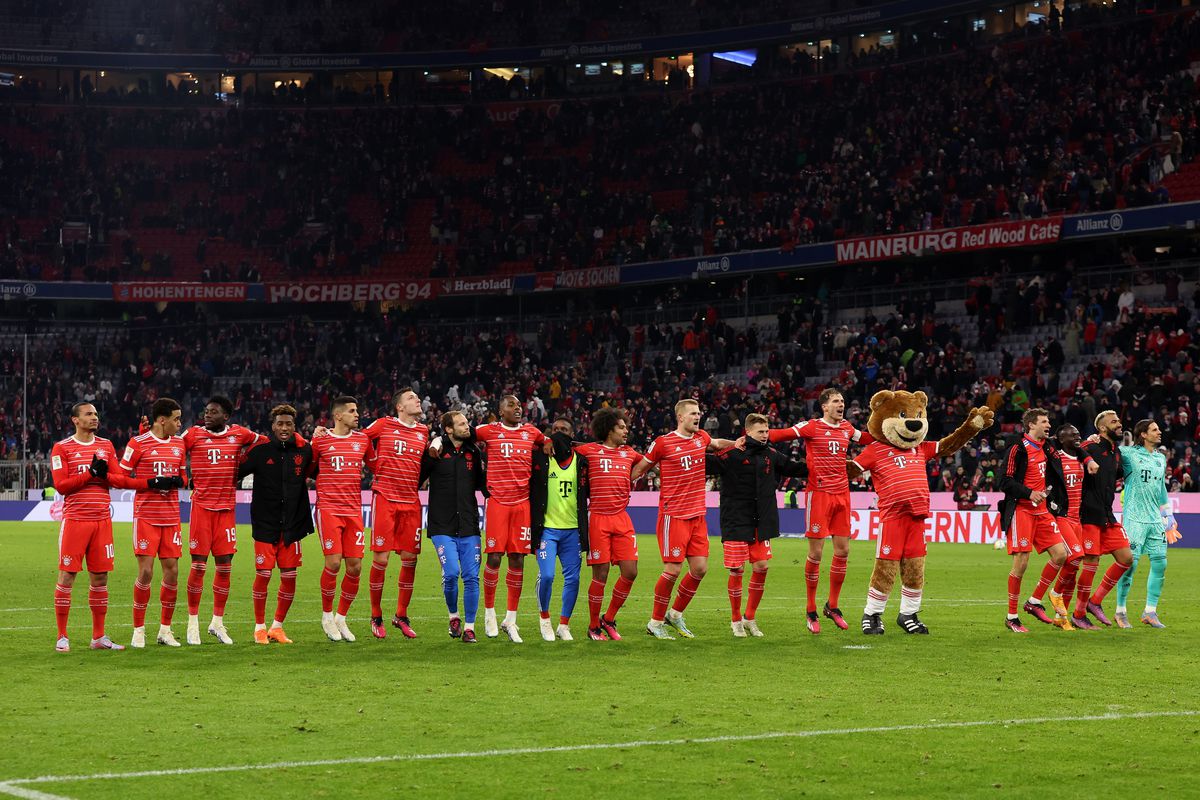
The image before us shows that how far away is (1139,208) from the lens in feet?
134

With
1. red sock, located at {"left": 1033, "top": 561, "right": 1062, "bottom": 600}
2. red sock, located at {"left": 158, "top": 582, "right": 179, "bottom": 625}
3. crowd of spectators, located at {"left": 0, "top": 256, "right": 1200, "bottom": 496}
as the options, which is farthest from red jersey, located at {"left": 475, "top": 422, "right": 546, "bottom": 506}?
crowd of spectators, located at {"left": 0, "top": 256, "right": 1200, "bottom": 496}

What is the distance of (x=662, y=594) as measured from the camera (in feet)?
52.7

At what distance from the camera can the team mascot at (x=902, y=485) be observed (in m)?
15.9

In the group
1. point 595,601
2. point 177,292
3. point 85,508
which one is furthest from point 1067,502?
point 177,292

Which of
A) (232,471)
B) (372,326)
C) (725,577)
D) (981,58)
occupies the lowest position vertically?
(725,577)

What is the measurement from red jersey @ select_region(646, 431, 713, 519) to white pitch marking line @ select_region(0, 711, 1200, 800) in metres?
5.56

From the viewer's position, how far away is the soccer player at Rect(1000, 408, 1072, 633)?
16781 mm

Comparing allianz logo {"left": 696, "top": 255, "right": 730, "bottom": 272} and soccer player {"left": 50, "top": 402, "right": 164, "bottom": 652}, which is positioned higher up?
allianz logo {"left": 696, "top": 255, "right": 730, "bottom": 272}

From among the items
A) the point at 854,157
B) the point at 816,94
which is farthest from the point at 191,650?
the point at 816,94

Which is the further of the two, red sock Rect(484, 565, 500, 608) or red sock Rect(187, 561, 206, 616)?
red sock Rect(484, 565, 500, 608)

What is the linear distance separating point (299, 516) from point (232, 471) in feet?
2.63

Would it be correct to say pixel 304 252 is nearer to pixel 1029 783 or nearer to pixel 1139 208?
pixel 1139 208

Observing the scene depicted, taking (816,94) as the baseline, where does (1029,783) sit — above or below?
below

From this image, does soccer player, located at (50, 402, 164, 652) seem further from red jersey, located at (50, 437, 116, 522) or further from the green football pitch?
the green football pitch
